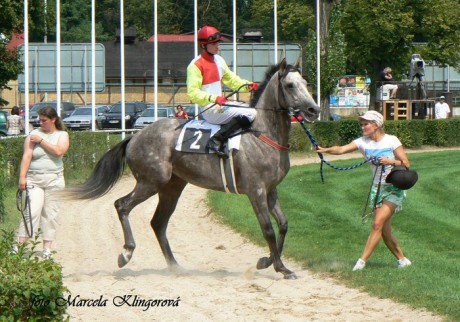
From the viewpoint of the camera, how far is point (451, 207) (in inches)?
698

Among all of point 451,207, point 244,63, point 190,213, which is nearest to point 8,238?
point 190,213

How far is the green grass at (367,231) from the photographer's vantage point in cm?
977

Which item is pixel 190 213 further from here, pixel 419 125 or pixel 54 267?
pixel 419 125

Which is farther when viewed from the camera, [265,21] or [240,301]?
[265,21]

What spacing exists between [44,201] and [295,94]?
3183 millimetres

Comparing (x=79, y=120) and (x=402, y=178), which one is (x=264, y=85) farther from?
(x=79, y=120)

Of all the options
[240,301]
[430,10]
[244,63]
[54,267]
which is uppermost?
[430,10]

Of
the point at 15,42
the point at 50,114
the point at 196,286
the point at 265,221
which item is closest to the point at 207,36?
the point at 50,114

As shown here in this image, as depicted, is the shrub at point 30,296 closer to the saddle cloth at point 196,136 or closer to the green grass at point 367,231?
the green grass at point 367,231

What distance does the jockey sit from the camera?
11086 millimetres

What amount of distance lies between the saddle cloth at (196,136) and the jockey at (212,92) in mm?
69

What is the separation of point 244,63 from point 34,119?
40.8 feet

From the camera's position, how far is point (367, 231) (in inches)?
563

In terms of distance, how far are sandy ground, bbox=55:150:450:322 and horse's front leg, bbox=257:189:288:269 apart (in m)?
0.17
